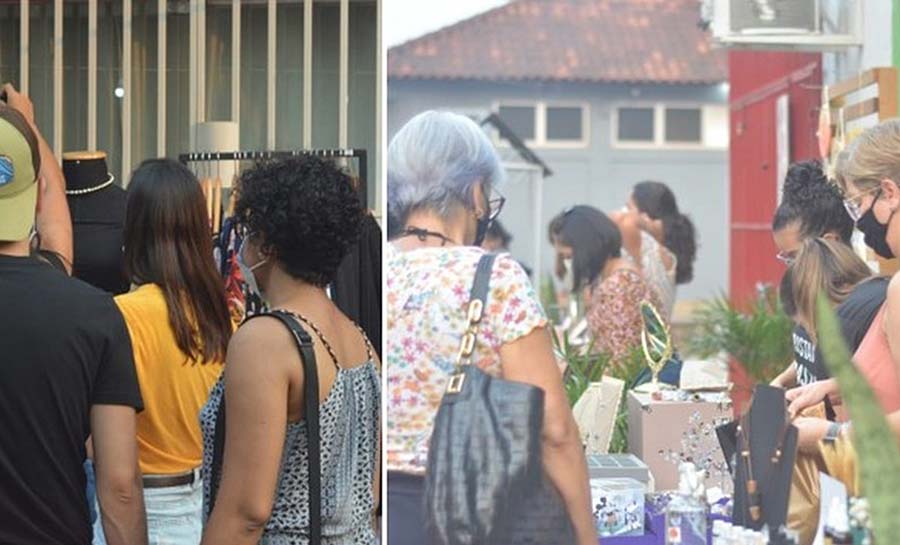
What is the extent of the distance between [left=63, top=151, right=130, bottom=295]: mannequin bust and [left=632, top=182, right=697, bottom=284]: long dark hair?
5.50 ft

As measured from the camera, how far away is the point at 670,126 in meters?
4.63

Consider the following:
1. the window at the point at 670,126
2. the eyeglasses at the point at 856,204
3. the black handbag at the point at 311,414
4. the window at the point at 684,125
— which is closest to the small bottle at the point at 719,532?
the eyeglasses at the point at 856,204

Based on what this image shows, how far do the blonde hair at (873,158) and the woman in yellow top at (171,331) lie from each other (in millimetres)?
1367

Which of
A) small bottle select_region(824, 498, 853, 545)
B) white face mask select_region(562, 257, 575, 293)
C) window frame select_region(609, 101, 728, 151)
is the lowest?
small bottle select_region(824, 498, 853, 545)

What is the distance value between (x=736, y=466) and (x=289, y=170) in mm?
1037

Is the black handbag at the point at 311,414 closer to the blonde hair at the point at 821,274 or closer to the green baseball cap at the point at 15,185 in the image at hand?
the green baseball cap at the point at 15,185

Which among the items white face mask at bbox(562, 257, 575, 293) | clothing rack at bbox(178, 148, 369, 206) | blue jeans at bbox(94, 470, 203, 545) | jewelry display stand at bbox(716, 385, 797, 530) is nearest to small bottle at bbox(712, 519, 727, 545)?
jewelry display stand at bbox(716, 385, 797, 530)

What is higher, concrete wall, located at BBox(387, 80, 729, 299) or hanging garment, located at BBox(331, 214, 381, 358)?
concrete wall, located at BBox(387, 80, 729, 299)

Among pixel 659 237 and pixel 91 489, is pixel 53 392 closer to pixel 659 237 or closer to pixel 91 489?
pixel 91 489

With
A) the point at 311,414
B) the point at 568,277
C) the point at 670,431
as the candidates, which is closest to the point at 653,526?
the point at 670,431

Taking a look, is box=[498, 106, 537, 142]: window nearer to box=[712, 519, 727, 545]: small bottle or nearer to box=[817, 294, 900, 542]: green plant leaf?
box=[712, 519, 727, 545]: small bottle

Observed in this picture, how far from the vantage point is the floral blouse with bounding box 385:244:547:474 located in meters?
2.67

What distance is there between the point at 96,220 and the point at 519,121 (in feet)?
3.82

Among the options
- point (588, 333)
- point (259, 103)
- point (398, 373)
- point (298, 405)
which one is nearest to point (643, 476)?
point (398, 373)
